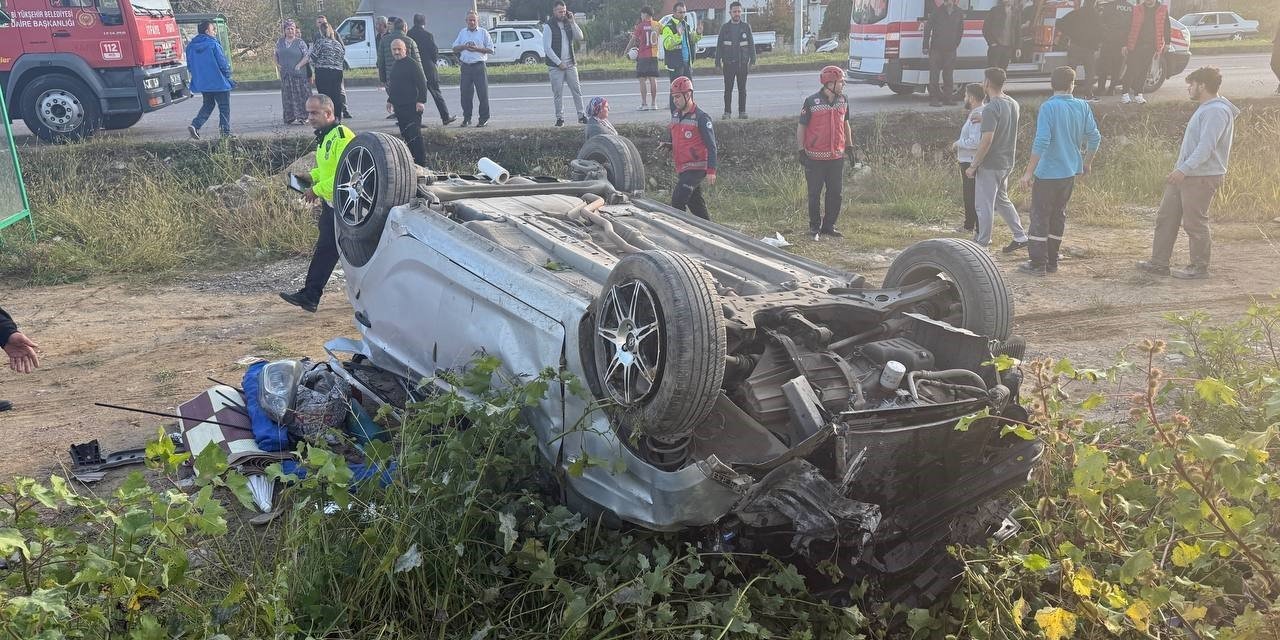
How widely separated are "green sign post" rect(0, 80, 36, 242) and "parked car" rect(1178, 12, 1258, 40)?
3191 cm

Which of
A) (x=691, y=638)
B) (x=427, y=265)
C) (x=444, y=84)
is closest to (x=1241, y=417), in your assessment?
(x=691, y=638)

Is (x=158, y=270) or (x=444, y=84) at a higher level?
(x=444, y=84)

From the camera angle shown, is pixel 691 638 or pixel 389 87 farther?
pixel 389 87

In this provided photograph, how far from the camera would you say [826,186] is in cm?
966

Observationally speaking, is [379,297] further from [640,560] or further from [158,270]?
[158,270]

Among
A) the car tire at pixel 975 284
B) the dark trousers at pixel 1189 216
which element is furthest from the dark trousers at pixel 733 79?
the car tire at pixel 975 284

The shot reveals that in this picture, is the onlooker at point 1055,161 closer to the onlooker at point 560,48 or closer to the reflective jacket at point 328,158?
the reflective jacket at point 328,158

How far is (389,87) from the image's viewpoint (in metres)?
11.2

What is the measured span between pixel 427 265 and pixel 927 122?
10.3 metres

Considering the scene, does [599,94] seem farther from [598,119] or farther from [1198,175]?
[1198,175]

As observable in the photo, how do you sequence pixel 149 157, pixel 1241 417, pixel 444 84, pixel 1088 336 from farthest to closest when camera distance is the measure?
pixel 444 84
pixel 149 157
pixel 1088 336
pixel 1241 417

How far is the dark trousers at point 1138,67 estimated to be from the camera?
14.6m

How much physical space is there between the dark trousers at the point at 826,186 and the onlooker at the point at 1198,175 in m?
2.93

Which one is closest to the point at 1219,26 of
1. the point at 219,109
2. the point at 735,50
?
the point at 735,50
